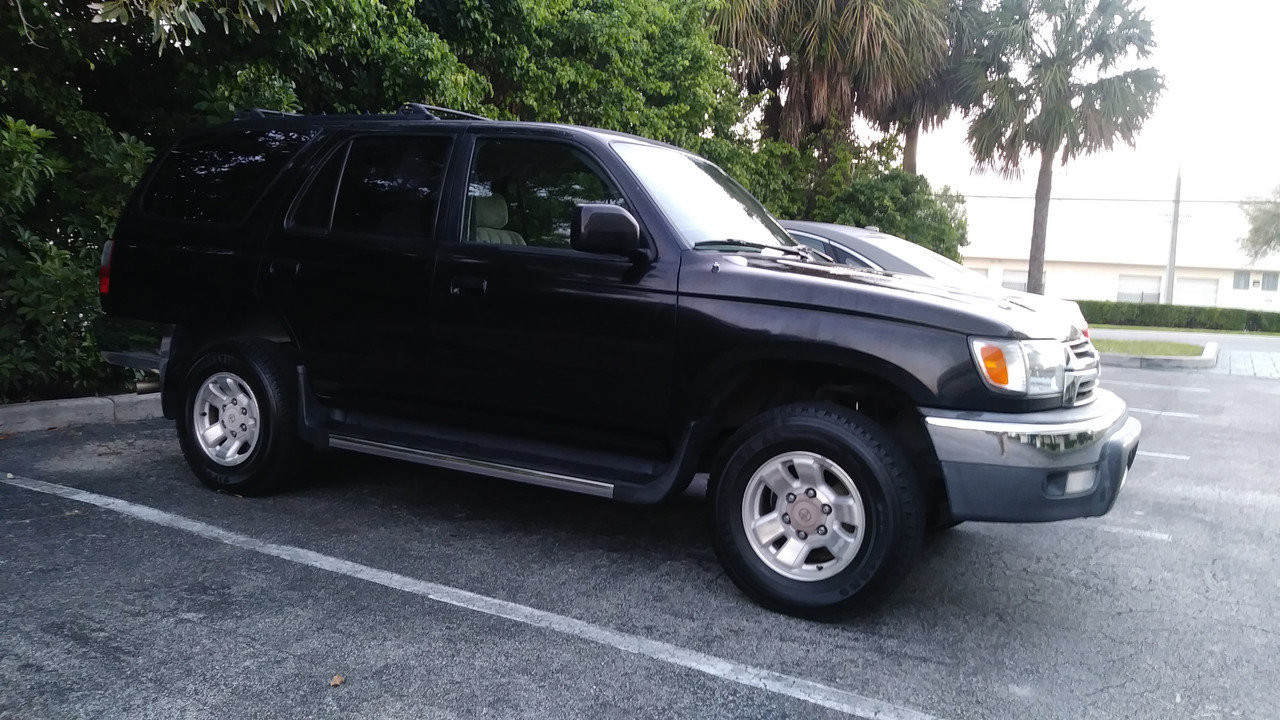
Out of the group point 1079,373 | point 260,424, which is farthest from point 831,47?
point 1079,373

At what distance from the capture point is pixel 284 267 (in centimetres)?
510

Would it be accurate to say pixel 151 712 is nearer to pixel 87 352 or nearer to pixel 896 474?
pixel 896 474

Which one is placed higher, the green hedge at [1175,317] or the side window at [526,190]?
the side window at [526,190]

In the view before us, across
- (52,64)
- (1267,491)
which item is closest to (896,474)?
(1267,491)

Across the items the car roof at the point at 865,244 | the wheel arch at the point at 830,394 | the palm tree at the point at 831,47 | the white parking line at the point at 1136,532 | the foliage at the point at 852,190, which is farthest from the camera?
the foliage at the point at 852,190

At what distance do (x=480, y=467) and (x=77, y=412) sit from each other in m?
4.14

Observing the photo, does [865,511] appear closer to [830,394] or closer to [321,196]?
[830,394]

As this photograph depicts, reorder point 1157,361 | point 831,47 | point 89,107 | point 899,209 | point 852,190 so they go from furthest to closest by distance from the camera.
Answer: point 852,190, point 899,209, point 831,47, point 1157,361, point 89,107

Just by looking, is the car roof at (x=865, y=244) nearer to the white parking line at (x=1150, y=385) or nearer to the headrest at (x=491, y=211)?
the headrest at (x=491, y=211)

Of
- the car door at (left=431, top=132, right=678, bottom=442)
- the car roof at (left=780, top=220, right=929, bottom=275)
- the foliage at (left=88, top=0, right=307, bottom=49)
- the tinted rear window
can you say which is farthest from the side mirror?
the car roof at (left=780, top=220, right=929, bottom=275)

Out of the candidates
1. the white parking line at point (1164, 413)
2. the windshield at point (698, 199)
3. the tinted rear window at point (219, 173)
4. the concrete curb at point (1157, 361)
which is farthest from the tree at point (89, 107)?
the concrete curb at point (1157, 361)

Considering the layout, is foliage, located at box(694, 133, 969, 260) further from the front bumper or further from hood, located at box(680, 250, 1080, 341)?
the front bumper

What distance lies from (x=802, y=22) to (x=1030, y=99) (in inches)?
216

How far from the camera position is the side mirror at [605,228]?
4105 mm
